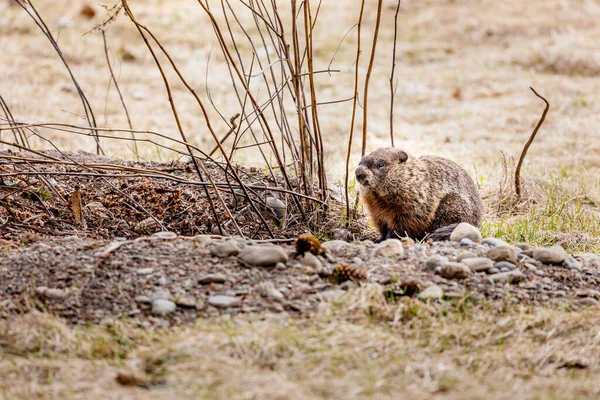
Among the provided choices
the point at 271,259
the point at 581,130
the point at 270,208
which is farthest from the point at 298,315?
the point at 581,130

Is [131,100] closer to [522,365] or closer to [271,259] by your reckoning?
[271,259]

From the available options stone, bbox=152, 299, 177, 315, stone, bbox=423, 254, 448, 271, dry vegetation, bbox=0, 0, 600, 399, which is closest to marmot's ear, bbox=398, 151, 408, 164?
dry vegetation, bbox=0, 0, 600, 399

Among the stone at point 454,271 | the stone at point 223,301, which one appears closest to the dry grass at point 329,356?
the stone at point 223,301

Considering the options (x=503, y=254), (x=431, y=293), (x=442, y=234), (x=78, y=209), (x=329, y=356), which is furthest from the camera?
(x=442, y=234)

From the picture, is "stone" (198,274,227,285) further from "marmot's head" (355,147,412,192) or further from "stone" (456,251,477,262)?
"marmot's head" (355,147,412,192)

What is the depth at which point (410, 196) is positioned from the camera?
4551mm

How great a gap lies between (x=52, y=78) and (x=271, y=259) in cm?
660

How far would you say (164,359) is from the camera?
8.29 feet

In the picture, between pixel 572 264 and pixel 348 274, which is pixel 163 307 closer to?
pixel 348 274

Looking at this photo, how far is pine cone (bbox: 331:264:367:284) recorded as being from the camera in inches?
121

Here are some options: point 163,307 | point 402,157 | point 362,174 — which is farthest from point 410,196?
point 163,307

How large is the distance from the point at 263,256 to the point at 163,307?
49 centimetres

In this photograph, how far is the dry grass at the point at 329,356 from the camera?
234 cm

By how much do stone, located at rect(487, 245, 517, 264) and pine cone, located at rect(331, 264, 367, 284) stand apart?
648 millimetres
